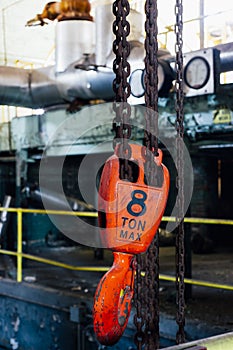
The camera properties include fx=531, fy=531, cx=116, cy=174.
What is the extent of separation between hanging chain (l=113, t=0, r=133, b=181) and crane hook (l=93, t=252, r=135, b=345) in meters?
0.37

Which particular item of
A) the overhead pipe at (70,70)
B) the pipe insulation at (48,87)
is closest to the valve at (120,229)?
the overhead pipe at (70,70)

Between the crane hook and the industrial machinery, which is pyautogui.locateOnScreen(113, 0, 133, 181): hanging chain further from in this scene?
the industrial machinery

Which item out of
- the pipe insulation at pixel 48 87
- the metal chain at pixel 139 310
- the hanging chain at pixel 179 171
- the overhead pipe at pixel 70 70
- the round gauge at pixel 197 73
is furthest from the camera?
the pipe insulation at pixel 48 87

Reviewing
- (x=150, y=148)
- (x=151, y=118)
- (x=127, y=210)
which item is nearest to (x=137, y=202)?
(x=127, y=210)

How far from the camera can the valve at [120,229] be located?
2.14 meters

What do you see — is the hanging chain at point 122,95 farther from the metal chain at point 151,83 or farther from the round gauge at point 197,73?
the round gauge at point 197,73

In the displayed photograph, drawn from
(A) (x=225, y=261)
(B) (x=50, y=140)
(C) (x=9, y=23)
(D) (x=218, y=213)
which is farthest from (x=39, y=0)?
(A) (x=225, y=261)

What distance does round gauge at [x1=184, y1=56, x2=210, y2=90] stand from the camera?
5.65 meters

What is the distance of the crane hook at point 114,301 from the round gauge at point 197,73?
12.5 feet

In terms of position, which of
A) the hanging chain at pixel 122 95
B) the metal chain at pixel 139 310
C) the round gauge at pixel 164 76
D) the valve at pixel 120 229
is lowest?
the metal chain at pixel 139 310

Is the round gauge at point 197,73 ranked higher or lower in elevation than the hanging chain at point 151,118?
higher

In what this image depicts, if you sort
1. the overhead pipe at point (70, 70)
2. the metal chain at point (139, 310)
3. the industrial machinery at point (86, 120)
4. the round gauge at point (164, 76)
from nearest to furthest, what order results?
the metal chain at point (139, 310), the round gauge at point (164, 76), the industrial machinery at point (86, 120), the overhead pipe at point (70, 70)

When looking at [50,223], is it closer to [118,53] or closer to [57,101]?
[57,101]

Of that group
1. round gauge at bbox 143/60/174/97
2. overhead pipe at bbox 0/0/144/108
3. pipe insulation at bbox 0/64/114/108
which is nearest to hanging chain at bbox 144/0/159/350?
round gauge at bbox 143/60/174/97
